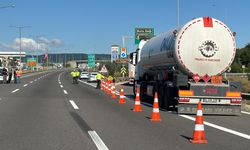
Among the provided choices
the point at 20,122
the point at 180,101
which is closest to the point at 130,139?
the point at 20,122

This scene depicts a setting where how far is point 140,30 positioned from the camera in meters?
56.1

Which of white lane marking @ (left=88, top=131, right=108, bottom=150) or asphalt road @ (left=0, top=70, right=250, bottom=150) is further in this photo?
asphalt road @ (left=0, top=70, right=250, bottom=150)

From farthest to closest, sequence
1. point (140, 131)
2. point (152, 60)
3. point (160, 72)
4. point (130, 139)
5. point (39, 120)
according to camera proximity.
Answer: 1. point (152, 60)
2. point (160, 72)
3. point (39, 120)
4. point (140, 131)
5. point (130, 139)

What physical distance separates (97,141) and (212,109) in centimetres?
708

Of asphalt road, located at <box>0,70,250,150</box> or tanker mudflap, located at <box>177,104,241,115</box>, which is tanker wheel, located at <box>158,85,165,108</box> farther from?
asphalt road, located at <box>0,70,250,150</box>

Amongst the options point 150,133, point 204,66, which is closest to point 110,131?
point 150,133

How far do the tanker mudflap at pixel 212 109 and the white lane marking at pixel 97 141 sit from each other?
→ 216 inches

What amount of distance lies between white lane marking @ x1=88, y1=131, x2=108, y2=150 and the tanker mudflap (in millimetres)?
5484

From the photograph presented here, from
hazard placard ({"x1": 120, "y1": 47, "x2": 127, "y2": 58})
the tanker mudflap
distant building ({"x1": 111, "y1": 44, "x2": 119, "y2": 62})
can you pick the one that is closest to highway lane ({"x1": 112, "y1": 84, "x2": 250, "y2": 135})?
the tanker mudflap

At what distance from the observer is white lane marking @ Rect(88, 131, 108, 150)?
8492mm

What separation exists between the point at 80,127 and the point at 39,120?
6.56 ft

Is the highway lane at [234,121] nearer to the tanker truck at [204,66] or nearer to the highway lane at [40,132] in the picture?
the tanker truck at [204,66]

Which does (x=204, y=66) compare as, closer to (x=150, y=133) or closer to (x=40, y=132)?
(x=150, y=133)

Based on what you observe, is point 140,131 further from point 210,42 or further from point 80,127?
point 210,42
